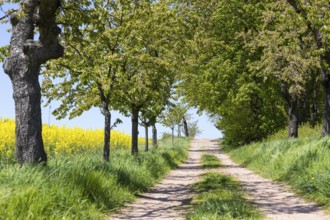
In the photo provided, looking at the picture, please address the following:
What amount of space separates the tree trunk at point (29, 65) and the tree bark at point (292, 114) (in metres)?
19.0

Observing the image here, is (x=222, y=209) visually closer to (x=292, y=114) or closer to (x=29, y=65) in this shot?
(x=29, y=65)

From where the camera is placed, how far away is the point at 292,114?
1016 inches

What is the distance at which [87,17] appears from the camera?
10984mm

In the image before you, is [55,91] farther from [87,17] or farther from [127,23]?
[87,17]

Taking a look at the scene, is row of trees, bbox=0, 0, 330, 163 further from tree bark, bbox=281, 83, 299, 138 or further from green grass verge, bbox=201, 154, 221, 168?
green grass verge, bbox=201, 154, 221, 168

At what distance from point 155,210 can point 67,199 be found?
8.37 ft

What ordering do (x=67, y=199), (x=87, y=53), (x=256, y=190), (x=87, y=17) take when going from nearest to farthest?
(x=67, y=199)
(x=87, y=17)
(x=256, y=190)
(x=87, y=53)

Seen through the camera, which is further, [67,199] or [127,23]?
[127,23]

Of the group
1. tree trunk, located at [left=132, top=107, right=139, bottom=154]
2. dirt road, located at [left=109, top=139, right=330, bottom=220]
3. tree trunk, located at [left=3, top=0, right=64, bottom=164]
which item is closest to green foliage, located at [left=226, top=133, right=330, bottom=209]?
dirt road, located at [left=109, top=139, right=330, bottom=220]

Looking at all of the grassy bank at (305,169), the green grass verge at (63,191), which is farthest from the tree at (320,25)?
the green grass verge at (63,191)

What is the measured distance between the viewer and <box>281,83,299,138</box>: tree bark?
25594mm

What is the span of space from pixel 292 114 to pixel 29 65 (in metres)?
19.9

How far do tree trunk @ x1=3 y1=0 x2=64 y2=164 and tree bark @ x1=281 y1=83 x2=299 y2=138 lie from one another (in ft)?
62.5

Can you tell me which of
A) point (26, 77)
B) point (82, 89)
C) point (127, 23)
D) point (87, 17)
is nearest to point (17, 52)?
point (26, 77)
